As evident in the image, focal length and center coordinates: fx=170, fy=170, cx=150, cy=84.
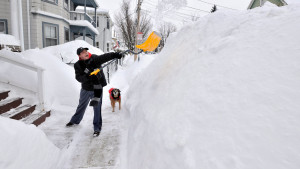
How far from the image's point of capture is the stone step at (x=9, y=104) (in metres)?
3.28

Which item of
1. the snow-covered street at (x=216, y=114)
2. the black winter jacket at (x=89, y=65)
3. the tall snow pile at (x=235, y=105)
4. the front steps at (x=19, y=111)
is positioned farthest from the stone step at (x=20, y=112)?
the tall snow pile at (x=235, y=105)

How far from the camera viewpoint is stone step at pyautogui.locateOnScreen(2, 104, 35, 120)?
3.24 metres

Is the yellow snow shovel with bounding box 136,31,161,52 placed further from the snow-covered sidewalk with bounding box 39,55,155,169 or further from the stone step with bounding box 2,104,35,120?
the stone step with bounding box 2,104,35,120

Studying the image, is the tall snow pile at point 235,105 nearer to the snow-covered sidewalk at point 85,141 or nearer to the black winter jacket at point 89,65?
the snow-covered sidewalk at point 85,141

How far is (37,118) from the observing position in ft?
11.5

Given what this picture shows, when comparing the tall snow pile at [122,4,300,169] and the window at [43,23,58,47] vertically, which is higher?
the window at [43,23,58,47]

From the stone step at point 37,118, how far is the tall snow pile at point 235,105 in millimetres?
2181

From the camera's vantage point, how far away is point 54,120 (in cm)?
387

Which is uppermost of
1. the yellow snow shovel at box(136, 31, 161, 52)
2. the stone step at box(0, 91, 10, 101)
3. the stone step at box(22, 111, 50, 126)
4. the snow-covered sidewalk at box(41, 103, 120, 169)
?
the yellow snow shovel at box(136, 31, 161, 52)

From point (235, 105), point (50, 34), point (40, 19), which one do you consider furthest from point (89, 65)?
point (50, 34)

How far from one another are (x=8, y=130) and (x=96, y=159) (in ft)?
3.99

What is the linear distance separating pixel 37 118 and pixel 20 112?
1.05 ft

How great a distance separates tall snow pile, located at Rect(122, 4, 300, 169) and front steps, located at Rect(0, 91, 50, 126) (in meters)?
2.29

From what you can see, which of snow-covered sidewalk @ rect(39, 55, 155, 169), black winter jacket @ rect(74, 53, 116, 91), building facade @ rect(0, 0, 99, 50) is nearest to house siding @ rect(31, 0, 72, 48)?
building facade @ rect(0, 0, 99, 50)
